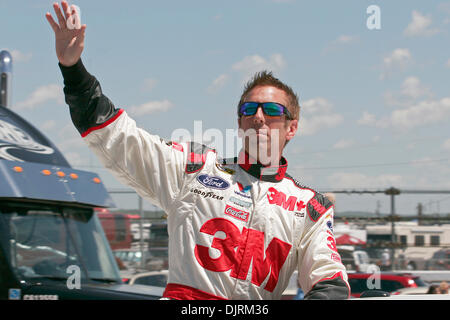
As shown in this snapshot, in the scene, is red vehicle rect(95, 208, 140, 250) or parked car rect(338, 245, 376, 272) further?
red vehicle rect(95, 208, 140, 250)

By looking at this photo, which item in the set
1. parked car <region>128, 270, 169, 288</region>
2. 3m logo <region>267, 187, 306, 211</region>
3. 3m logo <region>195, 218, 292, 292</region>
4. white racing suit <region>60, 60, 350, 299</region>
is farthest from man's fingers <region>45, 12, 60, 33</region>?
parked car <region>128, 270, 169, 288</region>

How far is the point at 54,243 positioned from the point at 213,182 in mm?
3697

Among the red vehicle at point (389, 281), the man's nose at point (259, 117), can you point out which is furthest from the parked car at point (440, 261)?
the man's nose at point (259, 117)

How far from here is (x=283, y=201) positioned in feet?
8.43

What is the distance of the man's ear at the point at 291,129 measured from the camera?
2.74 meters

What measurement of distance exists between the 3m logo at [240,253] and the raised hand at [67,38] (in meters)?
0.79

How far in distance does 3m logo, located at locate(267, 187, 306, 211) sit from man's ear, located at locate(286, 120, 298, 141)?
28 centimetres

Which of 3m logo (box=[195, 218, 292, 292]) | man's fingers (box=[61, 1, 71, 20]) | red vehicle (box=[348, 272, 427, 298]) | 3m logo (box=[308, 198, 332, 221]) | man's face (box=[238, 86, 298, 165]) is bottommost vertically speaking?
red vehicle (box=[348, 272, 427, 298])

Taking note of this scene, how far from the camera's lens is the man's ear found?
2742 mm

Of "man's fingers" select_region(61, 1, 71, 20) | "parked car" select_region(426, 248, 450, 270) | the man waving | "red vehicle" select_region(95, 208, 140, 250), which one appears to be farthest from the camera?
"red vehicle" select_region(95, 208, 140, 250)

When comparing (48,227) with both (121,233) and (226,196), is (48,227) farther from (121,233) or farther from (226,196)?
(121,233)

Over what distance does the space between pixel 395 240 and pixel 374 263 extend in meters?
0.63

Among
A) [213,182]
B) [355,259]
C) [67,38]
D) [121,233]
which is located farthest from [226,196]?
[121,233]

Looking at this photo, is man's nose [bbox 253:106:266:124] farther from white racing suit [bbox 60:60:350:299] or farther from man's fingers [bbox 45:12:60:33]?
man's fingers [bbox 45:12:60:33]
